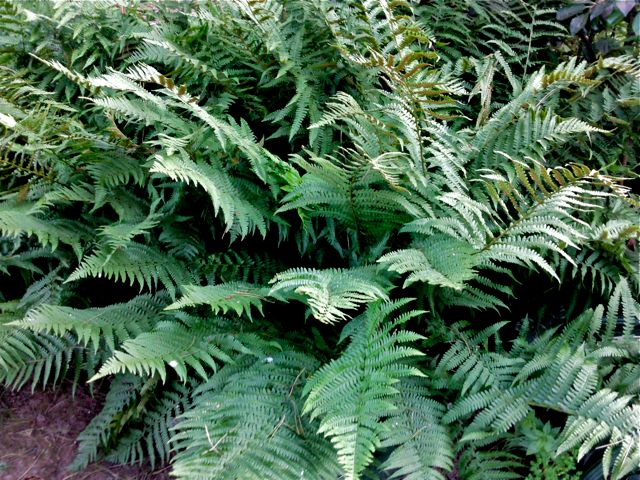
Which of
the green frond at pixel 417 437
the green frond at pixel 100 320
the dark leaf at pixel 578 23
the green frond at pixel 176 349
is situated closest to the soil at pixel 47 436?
the green frond at pixel 100 320

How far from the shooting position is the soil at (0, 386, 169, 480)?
1978 mm

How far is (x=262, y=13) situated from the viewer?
2.46m

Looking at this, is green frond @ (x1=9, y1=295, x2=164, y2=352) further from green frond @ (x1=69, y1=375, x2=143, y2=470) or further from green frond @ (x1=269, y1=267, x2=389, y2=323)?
green frond @ (x1=269, y1=267, x2=389, y2=323)

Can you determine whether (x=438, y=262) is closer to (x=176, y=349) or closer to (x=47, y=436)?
(x=176, y=349)

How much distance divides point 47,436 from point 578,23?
3.03 m

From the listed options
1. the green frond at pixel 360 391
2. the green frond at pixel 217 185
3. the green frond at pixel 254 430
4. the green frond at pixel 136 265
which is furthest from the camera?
the green frond at pixel 136 265

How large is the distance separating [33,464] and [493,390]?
68.7 inches

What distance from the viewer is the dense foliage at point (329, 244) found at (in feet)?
5.34

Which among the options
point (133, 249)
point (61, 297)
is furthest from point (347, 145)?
point (61, 297)

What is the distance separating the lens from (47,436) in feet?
6.96

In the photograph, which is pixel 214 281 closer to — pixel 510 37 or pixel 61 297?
pixel 61 297

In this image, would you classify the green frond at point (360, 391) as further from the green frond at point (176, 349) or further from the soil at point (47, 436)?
the soil at point (47, 436)

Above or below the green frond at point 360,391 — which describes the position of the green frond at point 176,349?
below

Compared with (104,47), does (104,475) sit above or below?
below
